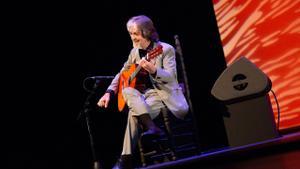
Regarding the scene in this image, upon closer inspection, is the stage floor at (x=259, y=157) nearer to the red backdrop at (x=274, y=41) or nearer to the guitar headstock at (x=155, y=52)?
the guitar headstock at (x=155, y=52)

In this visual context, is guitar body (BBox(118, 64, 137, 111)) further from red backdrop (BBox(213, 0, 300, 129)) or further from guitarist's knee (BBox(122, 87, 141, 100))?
red backdrop (BBox(213, 0, 300, 129))

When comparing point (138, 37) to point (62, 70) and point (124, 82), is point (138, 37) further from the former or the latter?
point (62, 70)

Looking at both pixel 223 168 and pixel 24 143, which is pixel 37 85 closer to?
pixel 24 143

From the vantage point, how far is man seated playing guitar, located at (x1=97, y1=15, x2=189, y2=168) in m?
2.86

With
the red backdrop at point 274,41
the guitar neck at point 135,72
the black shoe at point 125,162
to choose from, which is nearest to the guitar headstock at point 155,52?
the guitar neck at point 135,72

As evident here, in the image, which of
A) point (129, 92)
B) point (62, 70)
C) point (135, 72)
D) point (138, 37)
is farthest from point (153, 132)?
point (62, 70)

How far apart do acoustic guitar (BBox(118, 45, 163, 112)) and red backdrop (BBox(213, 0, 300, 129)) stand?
104 centimetres

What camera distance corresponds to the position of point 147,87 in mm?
3078

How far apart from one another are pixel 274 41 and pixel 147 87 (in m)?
1.16

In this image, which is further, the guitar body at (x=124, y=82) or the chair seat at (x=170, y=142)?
the guitar body at (x=124, y=82)

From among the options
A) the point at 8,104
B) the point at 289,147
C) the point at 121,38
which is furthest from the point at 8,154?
the point at 289,147

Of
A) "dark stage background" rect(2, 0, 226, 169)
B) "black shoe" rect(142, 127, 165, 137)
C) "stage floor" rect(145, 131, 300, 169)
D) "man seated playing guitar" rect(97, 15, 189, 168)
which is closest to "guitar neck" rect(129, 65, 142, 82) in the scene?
"man seated playing guitar" rect(97, 15, 189, 168)

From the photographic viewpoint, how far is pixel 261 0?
347 cm

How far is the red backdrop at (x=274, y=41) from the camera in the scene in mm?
3266
